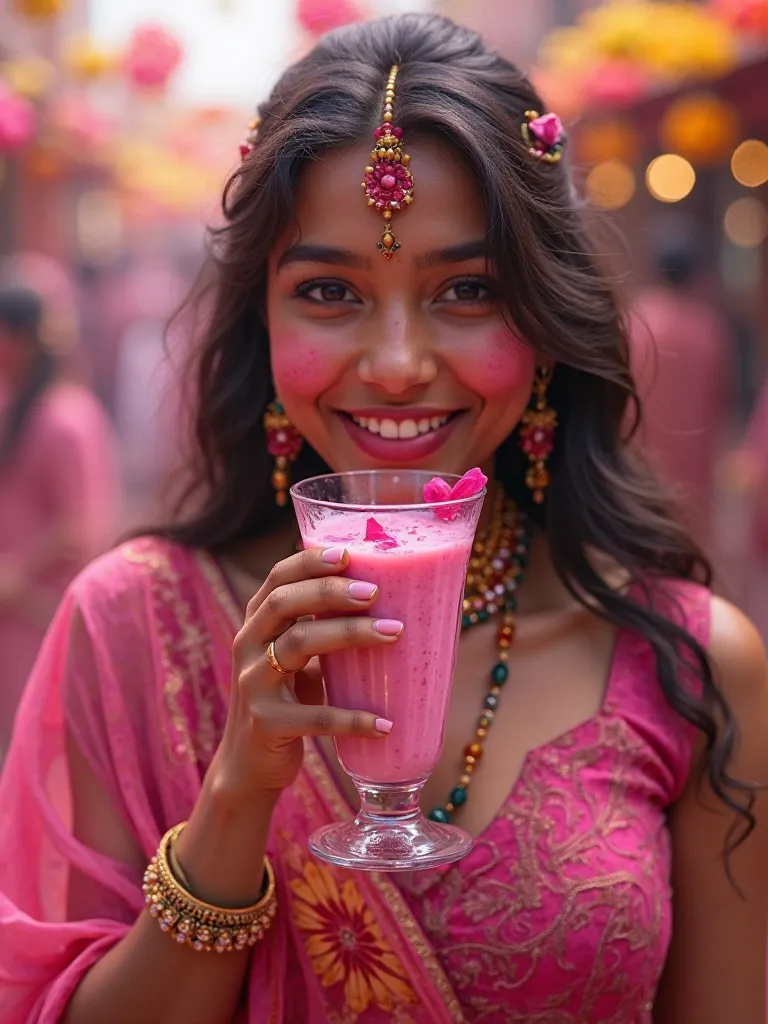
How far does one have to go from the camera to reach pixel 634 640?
2.18 m

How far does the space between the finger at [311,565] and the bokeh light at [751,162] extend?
26.0 feet

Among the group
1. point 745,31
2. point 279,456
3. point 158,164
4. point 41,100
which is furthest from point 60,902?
point 158,164

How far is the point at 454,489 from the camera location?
1608 mm

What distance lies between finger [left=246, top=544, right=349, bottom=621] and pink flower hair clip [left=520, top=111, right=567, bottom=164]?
762 millimetres

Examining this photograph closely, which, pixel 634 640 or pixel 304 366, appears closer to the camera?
pixel 304 366

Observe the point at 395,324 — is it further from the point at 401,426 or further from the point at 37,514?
the point at 37,514

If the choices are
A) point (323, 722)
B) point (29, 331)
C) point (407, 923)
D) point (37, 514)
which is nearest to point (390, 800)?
point (323, 722)

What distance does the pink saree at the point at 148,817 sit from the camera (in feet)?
6.13

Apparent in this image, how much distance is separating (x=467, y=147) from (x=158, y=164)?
34.0 feet

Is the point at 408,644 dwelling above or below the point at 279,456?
below

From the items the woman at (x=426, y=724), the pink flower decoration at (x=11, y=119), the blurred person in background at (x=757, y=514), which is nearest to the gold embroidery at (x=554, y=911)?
the woman at (x=426, y=724)

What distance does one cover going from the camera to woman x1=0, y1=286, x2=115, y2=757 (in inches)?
215

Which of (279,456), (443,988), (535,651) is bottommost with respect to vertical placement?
(443,988)

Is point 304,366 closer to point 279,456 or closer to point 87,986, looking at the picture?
point 279,456
